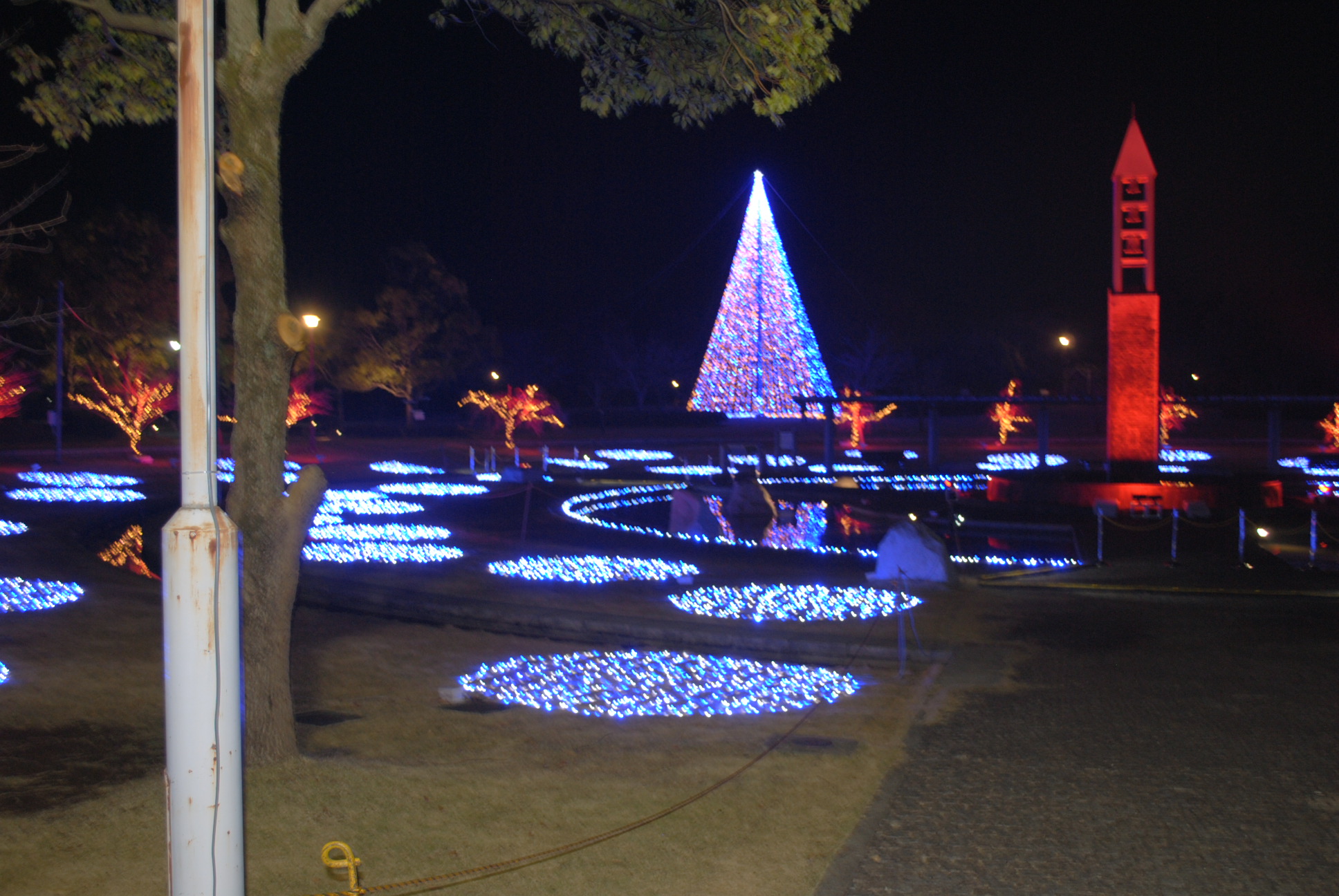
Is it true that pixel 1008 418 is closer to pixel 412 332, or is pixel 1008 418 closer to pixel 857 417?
pixel 857 417

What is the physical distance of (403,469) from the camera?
116 feet

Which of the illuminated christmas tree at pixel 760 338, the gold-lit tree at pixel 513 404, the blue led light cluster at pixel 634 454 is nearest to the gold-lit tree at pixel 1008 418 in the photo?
the illuminated christmas tree at pixel 760 338

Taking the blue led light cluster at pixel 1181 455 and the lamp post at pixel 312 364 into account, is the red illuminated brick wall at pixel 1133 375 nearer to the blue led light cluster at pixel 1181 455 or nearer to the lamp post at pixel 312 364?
the blue led light cluster at pixel 1181 455

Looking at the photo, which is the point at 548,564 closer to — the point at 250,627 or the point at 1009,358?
the point at 250,627

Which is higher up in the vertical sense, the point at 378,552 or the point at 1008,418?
the point at 1008,418

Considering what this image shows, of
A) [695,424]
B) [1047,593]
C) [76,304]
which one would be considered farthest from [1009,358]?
[1047,593]

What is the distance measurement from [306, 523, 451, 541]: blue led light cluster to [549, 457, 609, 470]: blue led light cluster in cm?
1677

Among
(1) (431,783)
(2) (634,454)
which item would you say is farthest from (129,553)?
(2) (634,454)

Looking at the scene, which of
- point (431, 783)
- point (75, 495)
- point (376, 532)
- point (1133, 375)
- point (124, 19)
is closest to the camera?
point (431, 783)

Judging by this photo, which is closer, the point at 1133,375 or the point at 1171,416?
the point at 1133,375

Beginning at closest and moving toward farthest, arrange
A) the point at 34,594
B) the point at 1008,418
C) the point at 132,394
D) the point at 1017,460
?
the point at 34,594
the point at 132,394
the point at 1017,460
the point at 1008,418

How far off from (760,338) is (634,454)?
12773mm

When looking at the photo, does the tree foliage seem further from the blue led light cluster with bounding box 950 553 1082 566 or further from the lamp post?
the blue led light cluster with bounding box 950 553 1082 566

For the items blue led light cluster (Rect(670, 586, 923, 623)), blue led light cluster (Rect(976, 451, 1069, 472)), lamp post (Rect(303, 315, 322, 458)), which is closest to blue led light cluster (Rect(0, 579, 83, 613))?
blue led light cluster (Rect(670, 586, 923, 623))
